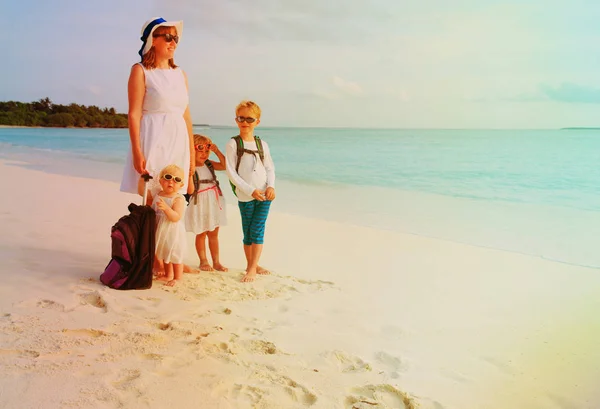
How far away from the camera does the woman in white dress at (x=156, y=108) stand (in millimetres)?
3660

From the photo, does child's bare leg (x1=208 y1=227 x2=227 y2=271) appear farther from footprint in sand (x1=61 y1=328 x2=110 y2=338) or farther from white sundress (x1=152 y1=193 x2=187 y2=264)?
footprint in sand (x1=61 y1=328 x2=110 y2=338)

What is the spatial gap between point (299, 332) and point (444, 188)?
907cm


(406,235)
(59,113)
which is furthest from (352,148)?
(406,235)

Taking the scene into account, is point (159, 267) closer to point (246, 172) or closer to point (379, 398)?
point (246, 172)

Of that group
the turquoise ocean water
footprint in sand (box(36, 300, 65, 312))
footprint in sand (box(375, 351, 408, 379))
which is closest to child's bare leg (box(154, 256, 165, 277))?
footprint in sand (box(36, 300, 65, 312))

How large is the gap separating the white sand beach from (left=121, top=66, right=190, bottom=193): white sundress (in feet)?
2.29

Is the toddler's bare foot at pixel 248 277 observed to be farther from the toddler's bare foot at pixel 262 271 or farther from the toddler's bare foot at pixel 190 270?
the toddler's bare foot at pixel 190 270

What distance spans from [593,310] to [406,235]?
8.02 ft

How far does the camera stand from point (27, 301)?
10.4 ft

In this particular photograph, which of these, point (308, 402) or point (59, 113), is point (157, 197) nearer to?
point (308, 402)

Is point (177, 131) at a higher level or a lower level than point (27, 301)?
higher

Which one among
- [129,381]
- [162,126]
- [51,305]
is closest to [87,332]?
[51,305]

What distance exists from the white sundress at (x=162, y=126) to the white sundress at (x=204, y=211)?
35 centimetres

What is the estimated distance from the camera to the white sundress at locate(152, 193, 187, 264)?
146 inches
